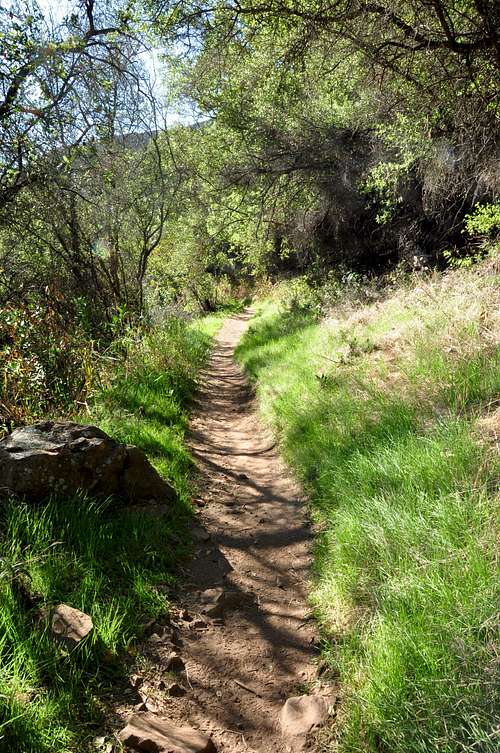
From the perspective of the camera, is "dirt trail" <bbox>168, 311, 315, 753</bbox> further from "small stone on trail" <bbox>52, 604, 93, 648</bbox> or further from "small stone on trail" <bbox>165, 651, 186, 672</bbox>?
"small stone on trail" <bbox>52, 604, 93, 648</bbox>

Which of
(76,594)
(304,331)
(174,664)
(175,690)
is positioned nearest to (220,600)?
(174,664)

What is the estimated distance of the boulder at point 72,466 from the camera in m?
3.51

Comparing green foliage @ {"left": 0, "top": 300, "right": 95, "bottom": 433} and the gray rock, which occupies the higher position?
green foliage @ {"left": 0, "top": 300, "right": 95, "bottom": 433}

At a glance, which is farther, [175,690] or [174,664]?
[174,664]

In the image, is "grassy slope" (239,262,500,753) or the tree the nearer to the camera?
"grassy slope" (239,262,500,753)

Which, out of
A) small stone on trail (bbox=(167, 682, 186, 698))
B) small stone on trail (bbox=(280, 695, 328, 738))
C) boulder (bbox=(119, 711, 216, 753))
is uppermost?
boulder (bbox=(119, 711, 216, 753))

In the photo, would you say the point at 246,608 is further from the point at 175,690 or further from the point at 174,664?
the point at 175,690

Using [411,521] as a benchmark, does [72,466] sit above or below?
above

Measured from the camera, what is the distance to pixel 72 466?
3.73 m

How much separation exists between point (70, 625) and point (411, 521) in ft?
6.77

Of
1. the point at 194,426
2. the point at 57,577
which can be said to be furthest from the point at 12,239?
the point at 57,577

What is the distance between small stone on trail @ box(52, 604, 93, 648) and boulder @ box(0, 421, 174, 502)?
1144 millimetres

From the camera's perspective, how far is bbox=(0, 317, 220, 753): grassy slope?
210cm

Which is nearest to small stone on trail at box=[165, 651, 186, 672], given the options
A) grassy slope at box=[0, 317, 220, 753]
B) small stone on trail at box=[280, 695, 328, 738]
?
grassy slope at box=[0, 317, 220, 753]
